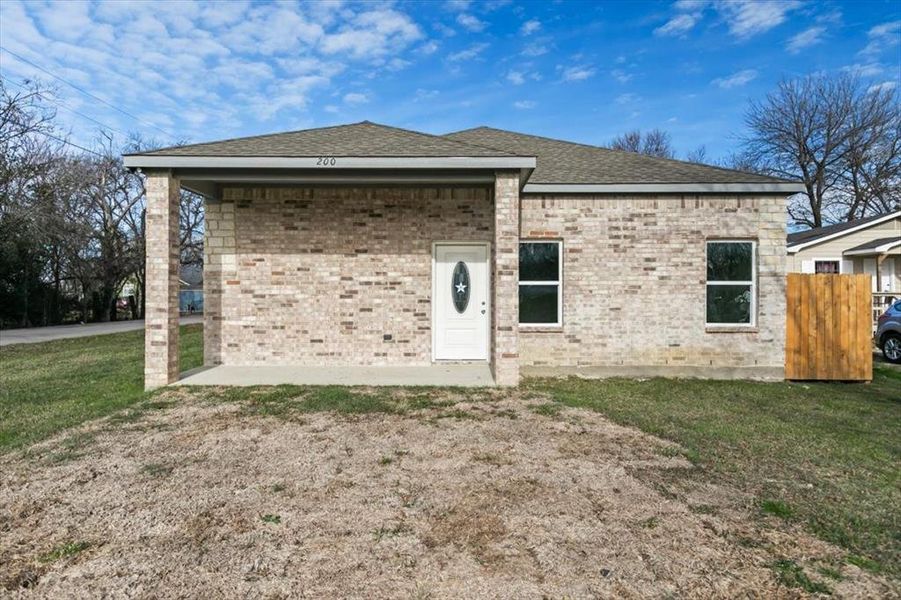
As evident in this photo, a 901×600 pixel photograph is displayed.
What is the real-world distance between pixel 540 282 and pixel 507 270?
1748 mm

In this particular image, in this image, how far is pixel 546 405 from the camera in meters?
6.38

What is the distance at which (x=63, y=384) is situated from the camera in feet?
25.4

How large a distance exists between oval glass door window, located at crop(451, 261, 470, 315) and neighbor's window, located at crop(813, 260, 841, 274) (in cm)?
1482

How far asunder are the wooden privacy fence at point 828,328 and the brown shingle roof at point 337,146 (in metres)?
5.75

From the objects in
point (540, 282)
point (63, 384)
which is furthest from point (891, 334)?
point (63, 384)

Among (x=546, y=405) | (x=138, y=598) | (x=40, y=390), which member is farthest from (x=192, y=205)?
(x=138, y=598)

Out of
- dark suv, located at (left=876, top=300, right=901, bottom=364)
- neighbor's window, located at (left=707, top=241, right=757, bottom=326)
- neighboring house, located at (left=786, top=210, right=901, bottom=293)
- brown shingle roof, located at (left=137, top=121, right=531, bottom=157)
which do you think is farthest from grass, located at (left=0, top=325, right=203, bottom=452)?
neighboring house, located at (left=786, top=210, right=901, bottom=293)

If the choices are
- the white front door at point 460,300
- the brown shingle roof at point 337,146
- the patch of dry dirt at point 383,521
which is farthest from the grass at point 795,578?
the white front door at point 460,300

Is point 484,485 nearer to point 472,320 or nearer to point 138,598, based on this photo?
point 138,598

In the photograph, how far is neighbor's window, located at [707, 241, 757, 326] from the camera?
8.73 meters

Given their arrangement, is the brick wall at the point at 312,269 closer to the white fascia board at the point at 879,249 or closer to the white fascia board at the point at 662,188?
the white fascia board at the point at 662,188

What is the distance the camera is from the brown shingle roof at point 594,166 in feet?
28.5

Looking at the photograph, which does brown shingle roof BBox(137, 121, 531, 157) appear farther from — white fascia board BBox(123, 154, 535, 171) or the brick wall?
the brick wall

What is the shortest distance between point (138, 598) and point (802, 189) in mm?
10095
